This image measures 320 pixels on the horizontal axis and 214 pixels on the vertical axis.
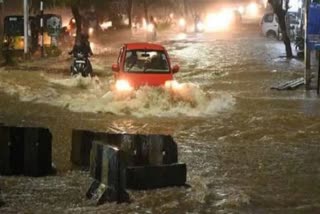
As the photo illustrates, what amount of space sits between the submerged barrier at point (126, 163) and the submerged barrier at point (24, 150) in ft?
2.29

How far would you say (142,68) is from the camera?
1661 centimetres

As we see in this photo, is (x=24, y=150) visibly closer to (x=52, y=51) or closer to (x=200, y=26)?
(x=52, y=51)

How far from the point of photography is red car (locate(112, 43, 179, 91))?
645 inches

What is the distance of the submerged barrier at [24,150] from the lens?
31.8 ft

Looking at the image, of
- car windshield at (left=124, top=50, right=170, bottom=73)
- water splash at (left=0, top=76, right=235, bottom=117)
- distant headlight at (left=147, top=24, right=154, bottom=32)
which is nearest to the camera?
water splash at (left=0, top=76, right=235, bottom=117)

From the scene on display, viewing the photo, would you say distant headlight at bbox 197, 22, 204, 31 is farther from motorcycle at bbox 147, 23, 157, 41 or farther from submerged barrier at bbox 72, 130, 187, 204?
submerged barrier at bbox 72, 130, 187, 204

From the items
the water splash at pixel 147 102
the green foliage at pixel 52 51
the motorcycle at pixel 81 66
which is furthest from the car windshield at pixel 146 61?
the green foliage at pixel 52 51

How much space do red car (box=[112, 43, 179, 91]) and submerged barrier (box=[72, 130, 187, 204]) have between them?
605 cm

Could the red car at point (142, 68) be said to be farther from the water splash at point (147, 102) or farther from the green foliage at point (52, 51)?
the green foliage at point (52, 51)

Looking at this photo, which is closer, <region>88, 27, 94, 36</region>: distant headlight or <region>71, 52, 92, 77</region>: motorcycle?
<region>71, 52, 92, 77</region>: motorcycle

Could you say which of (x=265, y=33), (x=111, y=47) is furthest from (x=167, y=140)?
(x=265, y=33)

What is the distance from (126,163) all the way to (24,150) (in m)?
1.77

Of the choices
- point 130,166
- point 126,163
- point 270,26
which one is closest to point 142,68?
point 130,166

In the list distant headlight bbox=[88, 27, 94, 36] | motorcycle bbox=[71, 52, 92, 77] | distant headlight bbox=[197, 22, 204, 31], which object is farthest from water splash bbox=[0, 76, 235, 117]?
distant headlight bbox=[197, 22, 204, 31]
